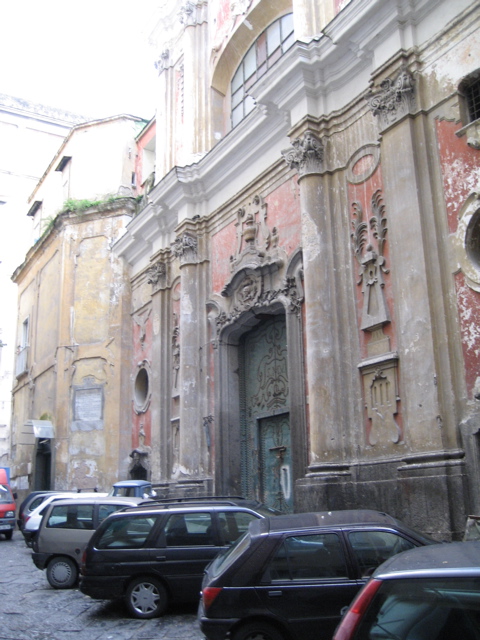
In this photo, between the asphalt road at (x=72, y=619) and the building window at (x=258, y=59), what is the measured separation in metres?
10.1

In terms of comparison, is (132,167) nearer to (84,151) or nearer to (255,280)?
(84,151)

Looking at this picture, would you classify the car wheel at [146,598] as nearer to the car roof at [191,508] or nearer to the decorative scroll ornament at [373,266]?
the car roof at [191,508]

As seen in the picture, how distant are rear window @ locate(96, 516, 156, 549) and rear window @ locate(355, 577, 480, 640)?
4.86 m

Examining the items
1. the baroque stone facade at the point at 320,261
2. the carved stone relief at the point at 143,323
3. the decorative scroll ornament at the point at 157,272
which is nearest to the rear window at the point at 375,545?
the baroque stone facade at the point at 320,261

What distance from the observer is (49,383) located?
2130 centimetres

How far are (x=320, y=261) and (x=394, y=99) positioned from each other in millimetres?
2628

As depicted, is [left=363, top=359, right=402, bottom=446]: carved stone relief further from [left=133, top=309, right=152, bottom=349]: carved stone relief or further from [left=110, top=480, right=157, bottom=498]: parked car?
[left=133, top=309, right=152, bottom=349]: carved stone relief

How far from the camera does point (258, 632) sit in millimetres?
4926

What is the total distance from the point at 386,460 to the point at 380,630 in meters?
6.50

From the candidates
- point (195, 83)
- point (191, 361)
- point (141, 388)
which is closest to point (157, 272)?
point (191, 361)

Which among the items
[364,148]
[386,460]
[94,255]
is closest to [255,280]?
[364,148]

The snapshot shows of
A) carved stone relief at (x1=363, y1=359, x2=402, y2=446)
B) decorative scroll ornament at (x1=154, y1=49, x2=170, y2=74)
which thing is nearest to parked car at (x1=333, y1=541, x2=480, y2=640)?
carved stone relief at (x1=363, y1=359, x2=402, y2=446)

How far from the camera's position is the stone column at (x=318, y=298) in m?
10.2

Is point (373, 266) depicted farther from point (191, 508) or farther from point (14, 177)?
point (14, 177)
